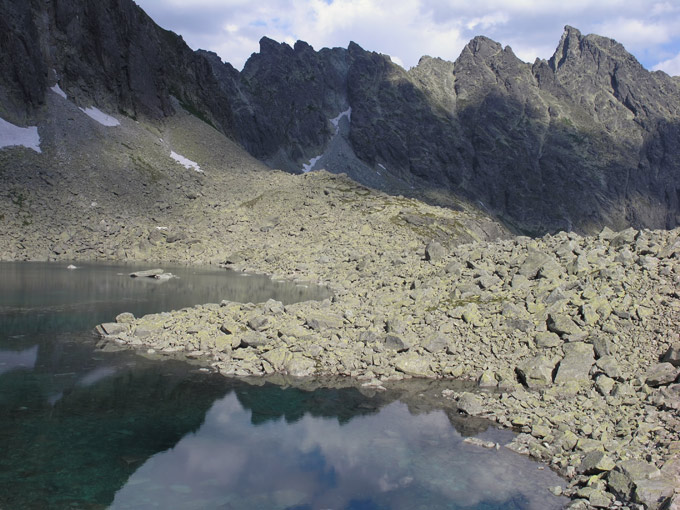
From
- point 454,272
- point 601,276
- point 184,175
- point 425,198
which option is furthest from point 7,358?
point 425,198

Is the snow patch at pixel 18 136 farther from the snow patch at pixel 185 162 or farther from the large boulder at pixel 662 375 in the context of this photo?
the large boulder at pixel 662 375

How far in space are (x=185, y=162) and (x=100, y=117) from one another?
1815cm

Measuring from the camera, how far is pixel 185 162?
114m

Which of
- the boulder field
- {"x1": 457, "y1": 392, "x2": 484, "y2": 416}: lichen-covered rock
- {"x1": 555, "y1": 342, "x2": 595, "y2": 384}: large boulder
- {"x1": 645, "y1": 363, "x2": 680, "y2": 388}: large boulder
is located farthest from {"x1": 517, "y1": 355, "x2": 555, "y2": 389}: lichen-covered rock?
{"x1": 645, "y1": 363, "x2": 680, "y2": 388}: large boulder

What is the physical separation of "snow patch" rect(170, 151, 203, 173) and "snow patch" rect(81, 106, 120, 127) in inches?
485

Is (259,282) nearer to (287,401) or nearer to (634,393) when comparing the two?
(287,401)

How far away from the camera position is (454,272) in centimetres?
4066

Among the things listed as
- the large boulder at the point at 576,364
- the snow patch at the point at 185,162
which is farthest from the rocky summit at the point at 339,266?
the snow patch at the point at 185,162

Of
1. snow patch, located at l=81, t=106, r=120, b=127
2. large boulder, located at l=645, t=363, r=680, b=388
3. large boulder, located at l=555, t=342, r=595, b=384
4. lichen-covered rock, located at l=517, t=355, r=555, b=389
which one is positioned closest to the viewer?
large boulder, located at l=645, t=363, r=680, b=388

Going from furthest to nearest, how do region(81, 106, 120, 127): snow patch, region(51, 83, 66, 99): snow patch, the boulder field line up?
region(81, 106, 120, 127): snow patch, region(51, 83, 66, 99): snow patch, the boulder field

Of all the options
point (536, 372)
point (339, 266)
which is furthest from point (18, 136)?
point (536, 372)

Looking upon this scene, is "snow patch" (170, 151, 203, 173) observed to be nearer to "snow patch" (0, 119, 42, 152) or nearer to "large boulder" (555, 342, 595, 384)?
"snow patch" (0, 119, 42, 152)

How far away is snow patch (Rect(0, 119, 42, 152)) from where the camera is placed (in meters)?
87.8

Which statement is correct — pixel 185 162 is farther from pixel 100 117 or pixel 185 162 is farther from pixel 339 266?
pixel 339 266
